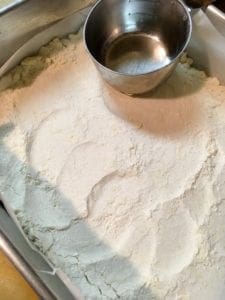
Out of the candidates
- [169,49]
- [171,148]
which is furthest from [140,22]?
[171,148]

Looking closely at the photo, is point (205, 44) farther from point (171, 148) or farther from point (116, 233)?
point (116, 233)

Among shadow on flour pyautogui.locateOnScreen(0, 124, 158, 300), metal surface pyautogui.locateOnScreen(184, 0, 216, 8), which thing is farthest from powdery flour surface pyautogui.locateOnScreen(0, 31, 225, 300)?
metal surface pyautogui.locateOnScreen(184, 0, 216, 8)

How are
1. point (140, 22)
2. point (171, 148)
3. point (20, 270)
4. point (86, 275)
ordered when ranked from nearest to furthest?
point (20, 270) < point (86, 275) < point (171, 148) < point (140, 22)

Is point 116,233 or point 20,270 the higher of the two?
point 20,270

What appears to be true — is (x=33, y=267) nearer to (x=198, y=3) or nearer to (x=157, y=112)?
(x=157, y=112)

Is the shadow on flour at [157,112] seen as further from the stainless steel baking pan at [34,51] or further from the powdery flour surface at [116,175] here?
the stainless steel baking pan at [34,51]

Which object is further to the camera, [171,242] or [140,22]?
[140,22]

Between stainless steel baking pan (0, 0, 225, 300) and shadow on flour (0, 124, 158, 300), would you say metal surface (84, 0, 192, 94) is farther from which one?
shadow on flour (0, 124, 158, 300)

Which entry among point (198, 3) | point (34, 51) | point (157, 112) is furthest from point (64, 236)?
point (198, 3)
